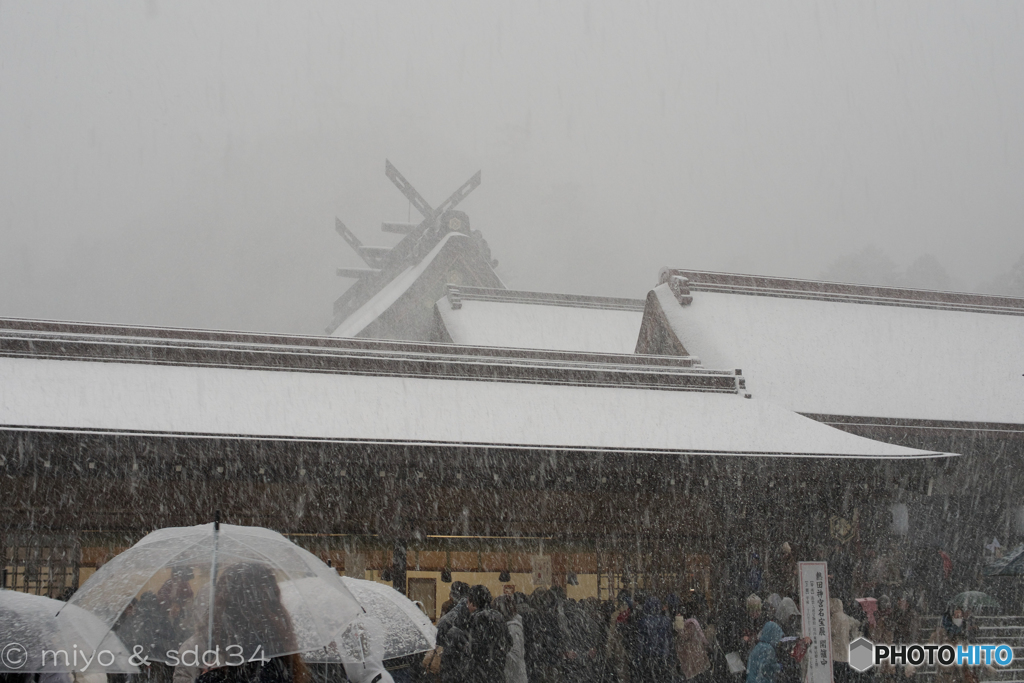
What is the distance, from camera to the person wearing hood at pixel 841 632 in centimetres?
812

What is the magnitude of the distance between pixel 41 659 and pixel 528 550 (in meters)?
7.48

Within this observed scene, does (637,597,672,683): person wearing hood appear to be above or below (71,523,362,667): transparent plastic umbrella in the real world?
below

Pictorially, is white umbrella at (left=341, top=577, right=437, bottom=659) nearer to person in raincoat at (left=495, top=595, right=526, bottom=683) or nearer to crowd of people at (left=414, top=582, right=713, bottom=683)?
crowd of people at (left=414, top=582, right=713, bottom=683)

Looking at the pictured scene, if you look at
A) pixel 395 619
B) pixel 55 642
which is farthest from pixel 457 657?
pixel 55 642

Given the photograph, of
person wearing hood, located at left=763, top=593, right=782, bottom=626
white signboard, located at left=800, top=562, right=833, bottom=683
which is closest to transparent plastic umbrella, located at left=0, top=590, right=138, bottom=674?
white signboard, located at left=800, top=562, right=833, bottom=683

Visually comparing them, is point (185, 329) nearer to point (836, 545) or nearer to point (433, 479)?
point (433, 479)

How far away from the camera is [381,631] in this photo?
488 centimetres

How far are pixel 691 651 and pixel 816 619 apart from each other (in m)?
1.24

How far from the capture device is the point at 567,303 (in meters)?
18.6

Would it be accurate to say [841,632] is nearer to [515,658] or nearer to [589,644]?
[589,644]

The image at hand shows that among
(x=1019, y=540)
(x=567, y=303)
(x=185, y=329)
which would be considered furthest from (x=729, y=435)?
(x=567, y=303)

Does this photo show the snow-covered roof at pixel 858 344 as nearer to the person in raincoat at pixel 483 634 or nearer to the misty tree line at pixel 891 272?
the person in raincoat at pixel 483 634

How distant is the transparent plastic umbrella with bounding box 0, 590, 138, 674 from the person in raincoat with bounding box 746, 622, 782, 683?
4.88 meters

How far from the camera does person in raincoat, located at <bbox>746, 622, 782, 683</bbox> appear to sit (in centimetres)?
656
